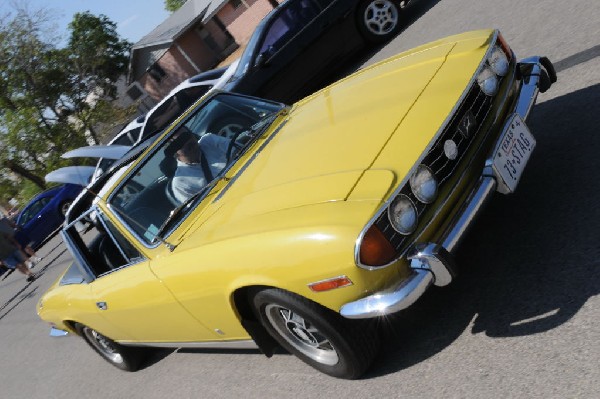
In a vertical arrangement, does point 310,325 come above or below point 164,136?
below

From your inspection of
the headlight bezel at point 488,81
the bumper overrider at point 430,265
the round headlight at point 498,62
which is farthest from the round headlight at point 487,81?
the bumper overrider at point 430,265

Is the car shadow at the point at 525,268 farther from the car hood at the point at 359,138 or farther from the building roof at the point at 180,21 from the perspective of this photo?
the building roof at the point at 180,21

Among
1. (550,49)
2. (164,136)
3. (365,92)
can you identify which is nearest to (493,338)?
(365,92)

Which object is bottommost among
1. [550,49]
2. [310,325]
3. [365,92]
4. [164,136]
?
[550,49]

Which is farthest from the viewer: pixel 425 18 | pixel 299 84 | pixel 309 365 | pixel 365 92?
pixel 425 18

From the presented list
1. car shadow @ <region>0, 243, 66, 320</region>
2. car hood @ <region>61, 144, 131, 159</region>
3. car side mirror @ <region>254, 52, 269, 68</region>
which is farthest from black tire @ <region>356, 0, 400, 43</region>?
car shadow @ <region>0, 243, 66, 320</region>

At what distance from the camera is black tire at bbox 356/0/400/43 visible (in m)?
9.46

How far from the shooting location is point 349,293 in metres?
2.67

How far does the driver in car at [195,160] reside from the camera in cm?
391

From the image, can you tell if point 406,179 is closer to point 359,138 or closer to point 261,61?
point 359,138

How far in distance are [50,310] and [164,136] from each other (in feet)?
7.08

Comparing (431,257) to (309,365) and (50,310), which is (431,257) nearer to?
(309,365)

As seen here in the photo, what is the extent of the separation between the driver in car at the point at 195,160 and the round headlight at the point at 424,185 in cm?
163

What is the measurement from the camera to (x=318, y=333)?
10.2ft
